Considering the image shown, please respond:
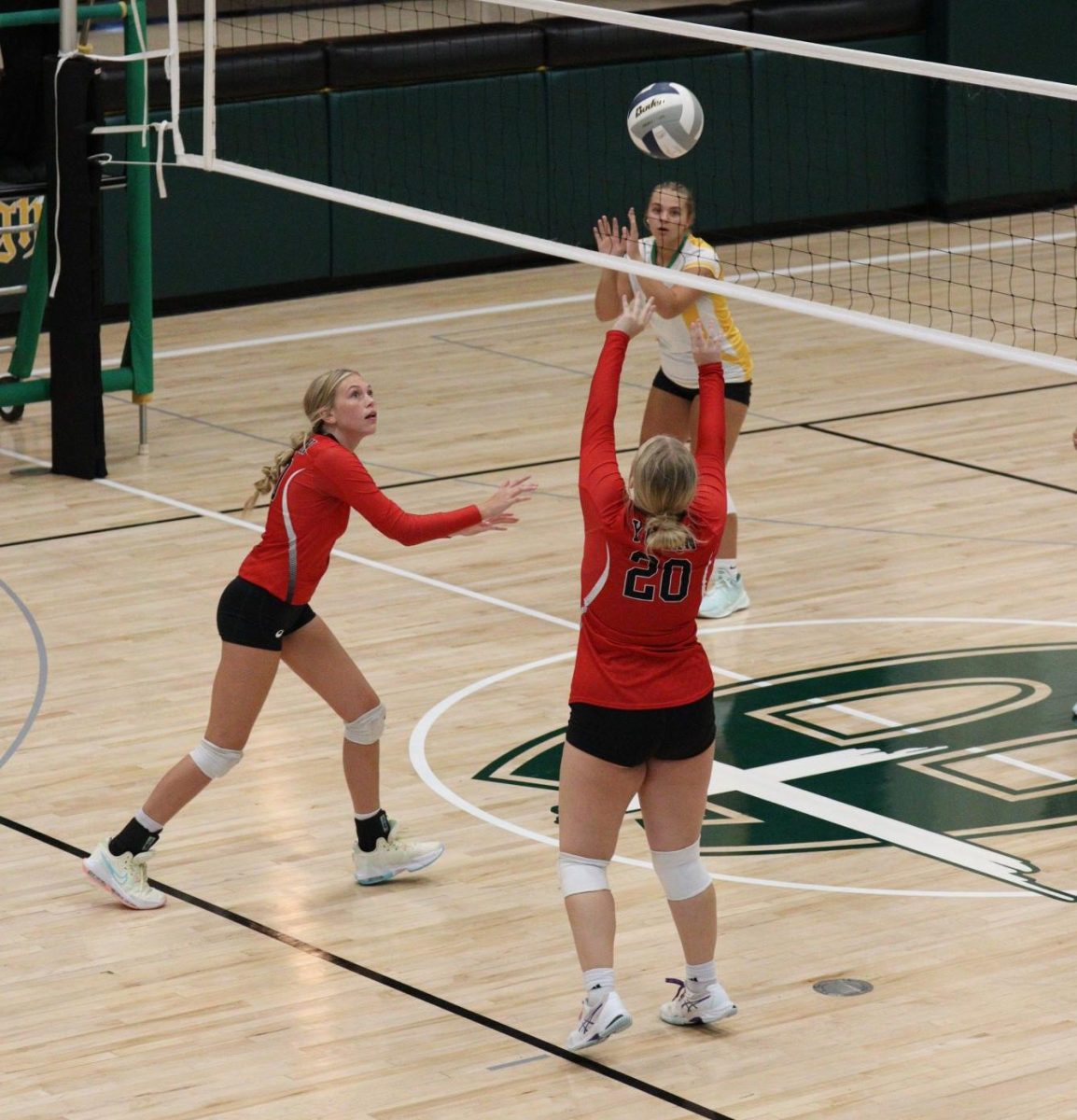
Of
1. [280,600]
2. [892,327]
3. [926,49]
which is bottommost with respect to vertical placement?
[280,600]

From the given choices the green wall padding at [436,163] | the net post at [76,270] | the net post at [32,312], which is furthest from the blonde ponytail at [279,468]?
the green wall padding at [436,163]

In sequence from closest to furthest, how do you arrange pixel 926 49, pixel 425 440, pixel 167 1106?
pixel 167 1106, pixel 425 440, pixel 926 49

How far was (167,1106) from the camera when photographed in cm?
548

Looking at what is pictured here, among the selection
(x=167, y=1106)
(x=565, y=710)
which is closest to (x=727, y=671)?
(x=565, y=710)

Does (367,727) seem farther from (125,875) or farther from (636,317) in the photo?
(636,317)

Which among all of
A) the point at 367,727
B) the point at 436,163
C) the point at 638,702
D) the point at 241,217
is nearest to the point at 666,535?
the point at 638,702

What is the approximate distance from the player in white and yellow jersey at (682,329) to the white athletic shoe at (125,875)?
274cm

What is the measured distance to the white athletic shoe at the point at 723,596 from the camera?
921 cm

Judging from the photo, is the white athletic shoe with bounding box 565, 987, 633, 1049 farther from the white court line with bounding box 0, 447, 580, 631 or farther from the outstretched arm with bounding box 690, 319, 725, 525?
the white court line with bounding box 0, 447, 580, 631

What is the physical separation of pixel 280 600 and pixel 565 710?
6.48 feet

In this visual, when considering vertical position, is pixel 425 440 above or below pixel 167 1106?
above

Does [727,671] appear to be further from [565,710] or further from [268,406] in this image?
[268,406]

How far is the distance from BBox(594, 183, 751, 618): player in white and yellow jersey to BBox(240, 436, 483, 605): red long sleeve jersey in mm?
2110

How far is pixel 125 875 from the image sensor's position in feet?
21.6
